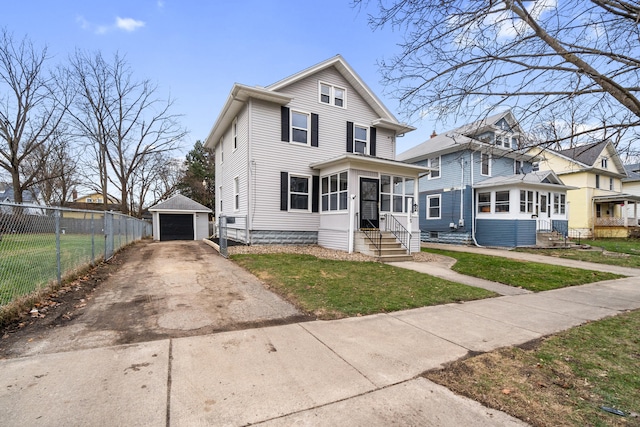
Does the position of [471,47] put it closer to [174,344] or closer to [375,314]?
[375,314]

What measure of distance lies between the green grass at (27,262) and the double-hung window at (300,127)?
8928mm

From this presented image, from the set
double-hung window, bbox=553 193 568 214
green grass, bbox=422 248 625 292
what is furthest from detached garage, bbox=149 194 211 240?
double-hung window, bbox=553 193 568 214

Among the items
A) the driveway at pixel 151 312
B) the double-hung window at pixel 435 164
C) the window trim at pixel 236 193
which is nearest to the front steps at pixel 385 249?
the driveway at pixel 151 312

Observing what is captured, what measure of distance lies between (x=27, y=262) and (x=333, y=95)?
12443 mm

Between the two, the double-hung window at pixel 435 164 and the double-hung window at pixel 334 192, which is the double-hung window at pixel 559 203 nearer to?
the double-hung window at pixel 435 164

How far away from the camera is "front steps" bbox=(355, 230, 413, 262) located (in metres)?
10.3

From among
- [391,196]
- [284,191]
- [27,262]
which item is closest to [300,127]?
[284,191]

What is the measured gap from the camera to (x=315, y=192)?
524 inches

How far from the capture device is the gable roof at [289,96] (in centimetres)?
1173

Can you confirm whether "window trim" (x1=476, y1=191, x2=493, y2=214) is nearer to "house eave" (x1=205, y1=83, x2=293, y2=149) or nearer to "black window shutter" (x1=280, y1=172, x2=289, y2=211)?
"black window shutter" (x1=280, y1=172, x2=289, y2=211)

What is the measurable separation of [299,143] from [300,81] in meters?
2.72

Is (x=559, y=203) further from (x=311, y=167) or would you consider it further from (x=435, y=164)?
(x=311, y=167)

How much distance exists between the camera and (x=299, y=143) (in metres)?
13.1

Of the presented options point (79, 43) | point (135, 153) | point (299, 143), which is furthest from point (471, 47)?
point (135, 153)
